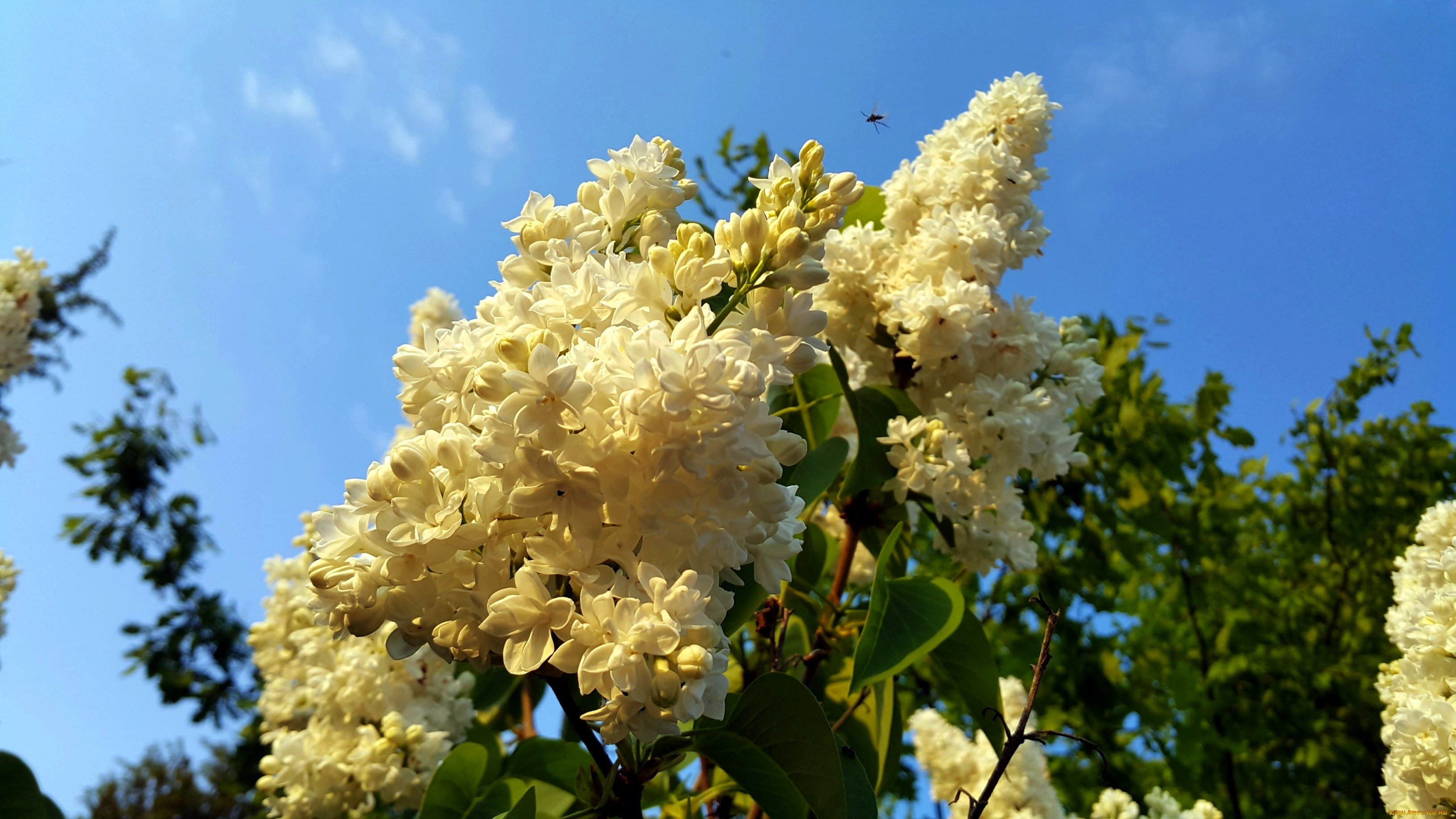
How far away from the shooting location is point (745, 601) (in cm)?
147

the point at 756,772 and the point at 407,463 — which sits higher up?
the point at 407,463

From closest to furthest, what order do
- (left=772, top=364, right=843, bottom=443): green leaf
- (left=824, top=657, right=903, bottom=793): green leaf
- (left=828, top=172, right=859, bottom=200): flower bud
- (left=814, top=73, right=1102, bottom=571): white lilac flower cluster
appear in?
(left=828, top=172, right=859, bottom=200): flower bud, (left=824, top=657, right=903, bottom=793): green leaf, (left=814, top=73, right=1102, bottom=571): white lilac flower cluster, (left=772, top=364, right=843, bottom=443): green leaf

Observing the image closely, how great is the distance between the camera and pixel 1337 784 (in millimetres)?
4809

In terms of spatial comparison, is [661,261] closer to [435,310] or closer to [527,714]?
[527,714]

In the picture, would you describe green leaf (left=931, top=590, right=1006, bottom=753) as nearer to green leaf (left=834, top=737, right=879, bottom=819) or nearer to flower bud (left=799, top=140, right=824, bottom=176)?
green leaf (left=834, top=737, right=879, bottom=819)

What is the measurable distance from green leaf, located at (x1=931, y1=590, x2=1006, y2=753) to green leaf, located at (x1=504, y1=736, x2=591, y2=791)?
83 centimetres

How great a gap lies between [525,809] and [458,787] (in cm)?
73

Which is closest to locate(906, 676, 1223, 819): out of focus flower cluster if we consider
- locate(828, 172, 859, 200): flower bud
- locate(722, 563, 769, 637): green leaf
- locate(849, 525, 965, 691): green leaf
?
locate(849, 525, 965, 691): green leaf

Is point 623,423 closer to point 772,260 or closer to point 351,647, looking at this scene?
point 772,260

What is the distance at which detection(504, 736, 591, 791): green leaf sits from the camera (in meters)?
2.02

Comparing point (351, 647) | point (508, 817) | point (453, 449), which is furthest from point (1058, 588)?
point (453, 449)

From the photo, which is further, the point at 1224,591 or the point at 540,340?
the point at 1224,591

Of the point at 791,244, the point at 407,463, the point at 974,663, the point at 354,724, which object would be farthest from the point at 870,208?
the point at 354,724

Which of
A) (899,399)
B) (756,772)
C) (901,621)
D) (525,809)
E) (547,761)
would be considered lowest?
(525,809)
